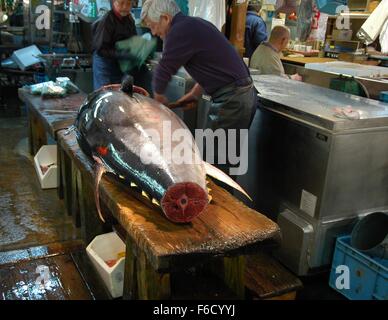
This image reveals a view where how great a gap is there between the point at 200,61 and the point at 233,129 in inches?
20.0

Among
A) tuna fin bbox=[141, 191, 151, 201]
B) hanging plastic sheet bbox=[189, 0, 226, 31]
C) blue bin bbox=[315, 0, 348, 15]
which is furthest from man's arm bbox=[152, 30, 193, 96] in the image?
blue bin bbox=[315, 0, 348, 15]

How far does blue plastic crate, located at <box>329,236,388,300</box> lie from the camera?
238 centimetres

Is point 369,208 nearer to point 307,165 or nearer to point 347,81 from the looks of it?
point 307,165

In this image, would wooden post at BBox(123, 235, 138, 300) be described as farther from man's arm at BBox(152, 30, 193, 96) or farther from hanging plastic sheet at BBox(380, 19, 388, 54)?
hanging plastic sheet at BBox(380, 19, 388, 54)

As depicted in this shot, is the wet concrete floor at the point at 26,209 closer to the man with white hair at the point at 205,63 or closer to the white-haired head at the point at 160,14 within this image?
the man with white hair at the point at 205,63

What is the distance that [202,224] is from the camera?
5.76 ft

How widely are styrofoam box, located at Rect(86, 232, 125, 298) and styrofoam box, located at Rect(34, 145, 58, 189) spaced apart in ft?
4.56

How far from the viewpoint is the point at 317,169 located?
261 cm

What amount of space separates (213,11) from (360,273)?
2807 millimetres

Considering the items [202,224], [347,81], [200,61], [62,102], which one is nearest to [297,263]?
[202,224]

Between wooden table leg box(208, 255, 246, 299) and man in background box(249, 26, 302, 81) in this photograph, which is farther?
man in background box(249, 26, 302, 81)

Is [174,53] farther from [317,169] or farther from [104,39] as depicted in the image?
[104,39]

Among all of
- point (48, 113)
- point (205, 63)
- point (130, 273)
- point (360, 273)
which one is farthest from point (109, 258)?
point (48, 113)

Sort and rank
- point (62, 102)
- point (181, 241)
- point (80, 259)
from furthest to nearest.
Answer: point (62, 102) < point (80, 259) < point (181, 241)
